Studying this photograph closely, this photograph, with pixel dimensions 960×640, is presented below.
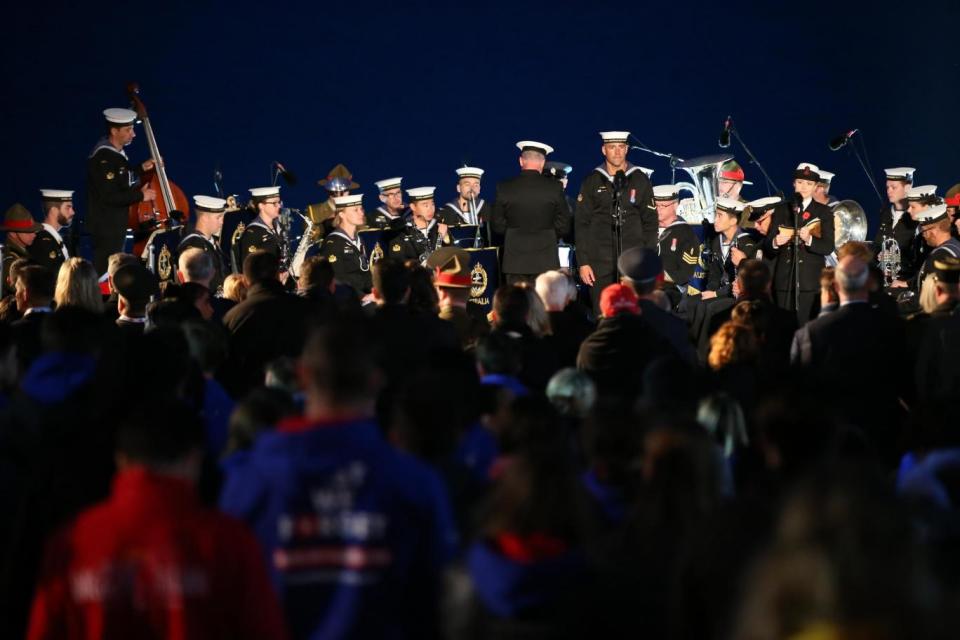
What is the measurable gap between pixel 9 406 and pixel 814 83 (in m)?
17.6

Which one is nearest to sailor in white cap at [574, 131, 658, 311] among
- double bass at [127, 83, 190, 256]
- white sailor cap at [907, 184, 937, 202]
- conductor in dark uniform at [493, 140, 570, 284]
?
conductor in dark uniform at [493, 140, 570, 284]

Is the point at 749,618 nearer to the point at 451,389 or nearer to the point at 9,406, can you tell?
the point at 451,389

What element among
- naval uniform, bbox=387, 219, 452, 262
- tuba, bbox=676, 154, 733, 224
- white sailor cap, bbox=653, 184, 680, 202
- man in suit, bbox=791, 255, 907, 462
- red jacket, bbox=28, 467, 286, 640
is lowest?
red jacket, bbox=28, 467, 286, 640

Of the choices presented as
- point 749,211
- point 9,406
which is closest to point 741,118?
point 749,211

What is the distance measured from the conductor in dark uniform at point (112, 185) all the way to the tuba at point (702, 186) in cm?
660

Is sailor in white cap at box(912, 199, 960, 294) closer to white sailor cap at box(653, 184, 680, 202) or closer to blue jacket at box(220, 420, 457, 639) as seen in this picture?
white sailor cap at box(653, 184, 680, 202)

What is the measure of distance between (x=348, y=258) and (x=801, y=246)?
4.38 m

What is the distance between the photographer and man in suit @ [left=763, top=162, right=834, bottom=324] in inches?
447

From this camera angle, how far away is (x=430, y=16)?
19.8 metres

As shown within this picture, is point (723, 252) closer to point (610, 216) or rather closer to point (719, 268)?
point (719, 268)

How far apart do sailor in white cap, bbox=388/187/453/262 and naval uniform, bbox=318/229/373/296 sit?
12.0 inches

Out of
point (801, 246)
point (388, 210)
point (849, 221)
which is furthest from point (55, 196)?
point (849, 221)

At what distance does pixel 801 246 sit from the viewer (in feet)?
37.7

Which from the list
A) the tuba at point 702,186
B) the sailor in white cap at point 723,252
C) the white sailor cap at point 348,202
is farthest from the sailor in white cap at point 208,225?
the tuba at point 702,186
